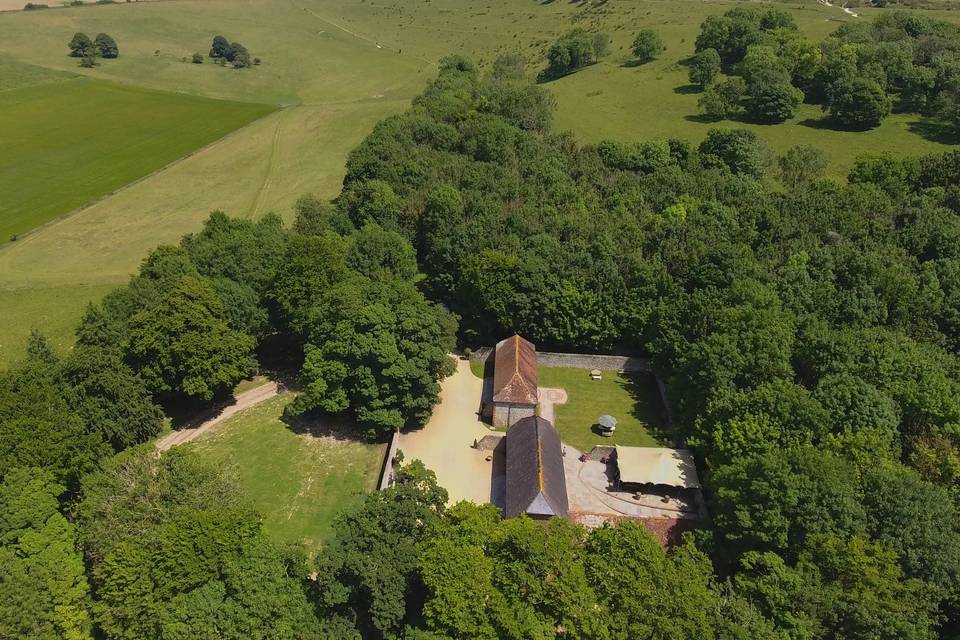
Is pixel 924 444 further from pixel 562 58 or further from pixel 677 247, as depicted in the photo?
pixel 562 58

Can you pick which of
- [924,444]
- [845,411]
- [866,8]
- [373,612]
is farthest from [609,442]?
[866,8]

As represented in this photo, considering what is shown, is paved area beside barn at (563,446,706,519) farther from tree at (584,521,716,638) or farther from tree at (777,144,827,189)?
tree at (777,144,827,189)

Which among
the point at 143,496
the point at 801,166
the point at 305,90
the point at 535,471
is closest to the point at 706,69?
the point at 801,166

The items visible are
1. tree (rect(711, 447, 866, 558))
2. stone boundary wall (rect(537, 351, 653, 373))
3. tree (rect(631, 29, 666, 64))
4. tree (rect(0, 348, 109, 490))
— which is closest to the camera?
tree (rect(711, 447, 866, 558))

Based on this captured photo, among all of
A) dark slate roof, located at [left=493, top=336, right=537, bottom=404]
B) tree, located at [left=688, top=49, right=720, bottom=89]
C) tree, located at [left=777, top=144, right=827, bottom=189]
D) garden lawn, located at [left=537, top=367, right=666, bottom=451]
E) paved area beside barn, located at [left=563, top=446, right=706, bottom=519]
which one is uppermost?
tree, located at [left=688, top=49, right=720, bottom=89]

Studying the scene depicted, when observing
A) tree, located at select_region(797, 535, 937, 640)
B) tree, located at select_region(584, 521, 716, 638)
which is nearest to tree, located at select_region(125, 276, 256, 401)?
tree, located at select_region(584, 521, 716, 638)

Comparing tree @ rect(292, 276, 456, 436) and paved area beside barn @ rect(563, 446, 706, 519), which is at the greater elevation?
tree @ rect(292, 276, 456, 436)

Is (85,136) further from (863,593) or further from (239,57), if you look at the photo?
(863,593)
